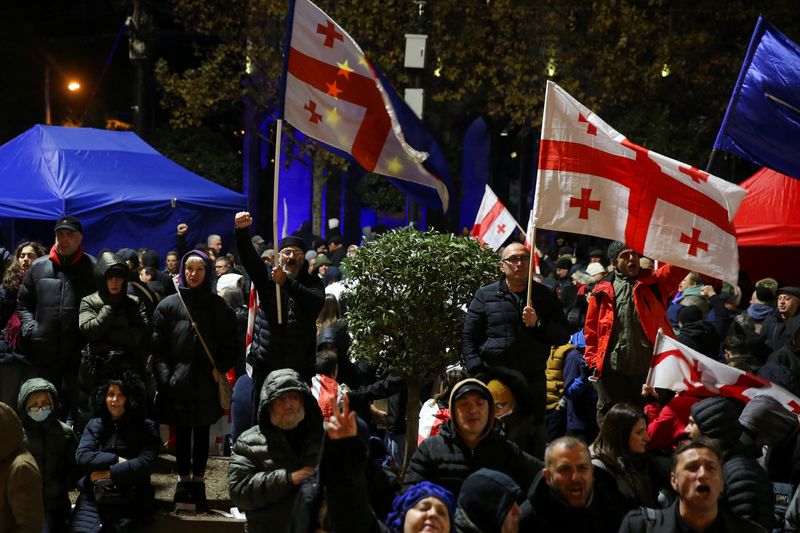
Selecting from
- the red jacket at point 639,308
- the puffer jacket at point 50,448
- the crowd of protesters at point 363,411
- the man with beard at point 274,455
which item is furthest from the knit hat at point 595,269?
the man with beard at point 274,455

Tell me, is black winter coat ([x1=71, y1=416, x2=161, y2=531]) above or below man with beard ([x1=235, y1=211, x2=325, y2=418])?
below

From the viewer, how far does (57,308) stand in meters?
9.05

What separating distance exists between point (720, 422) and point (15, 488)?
12.1 ft

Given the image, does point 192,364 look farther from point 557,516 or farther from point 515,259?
point 557,516

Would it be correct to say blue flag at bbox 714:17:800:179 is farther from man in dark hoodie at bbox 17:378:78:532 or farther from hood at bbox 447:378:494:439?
man in dark hoodie at bbox 17:378:78:532

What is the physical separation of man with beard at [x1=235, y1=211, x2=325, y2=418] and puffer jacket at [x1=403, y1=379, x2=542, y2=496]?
2.28m

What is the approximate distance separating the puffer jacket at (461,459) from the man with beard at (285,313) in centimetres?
228

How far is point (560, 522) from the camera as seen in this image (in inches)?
207

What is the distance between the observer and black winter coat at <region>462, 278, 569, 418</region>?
8086 millimetres

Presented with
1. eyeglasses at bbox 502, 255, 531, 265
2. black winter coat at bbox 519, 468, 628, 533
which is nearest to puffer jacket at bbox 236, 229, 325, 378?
eyeglasses at bbox 502, 255, 531, 265

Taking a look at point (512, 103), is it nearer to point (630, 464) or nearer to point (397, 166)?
point (397, 166)

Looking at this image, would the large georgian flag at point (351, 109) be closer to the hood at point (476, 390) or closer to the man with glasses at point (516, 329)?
the man with glasses at point (516, 329)

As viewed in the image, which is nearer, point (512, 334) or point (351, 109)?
point (512, 334)

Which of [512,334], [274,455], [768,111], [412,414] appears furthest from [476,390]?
[768,111]
